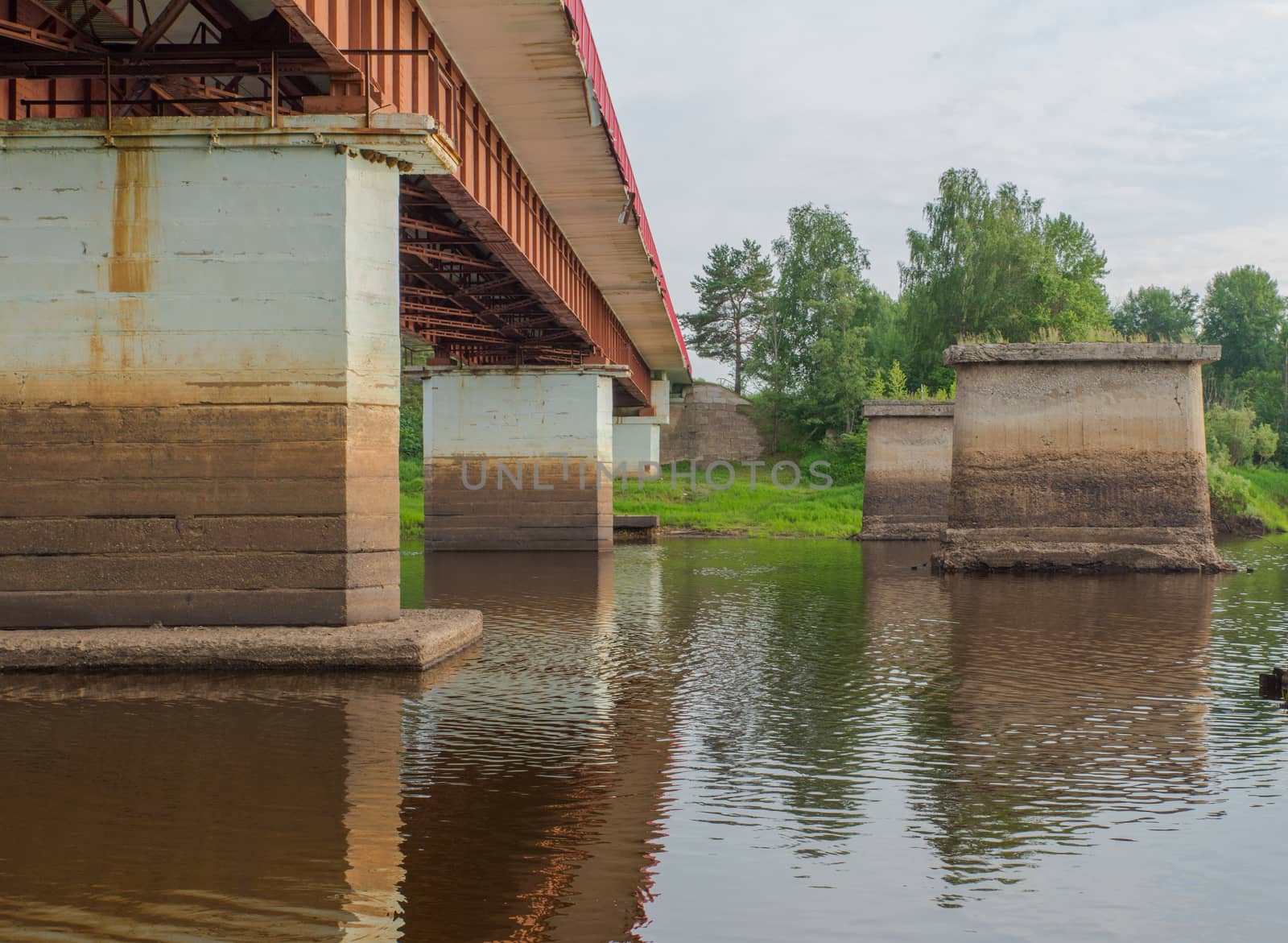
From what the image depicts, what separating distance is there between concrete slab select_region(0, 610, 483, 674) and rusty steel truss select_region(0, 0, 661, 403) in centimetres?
517

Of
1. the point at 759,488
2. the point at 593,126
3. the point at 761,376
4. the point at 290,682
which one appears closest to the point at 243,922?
the point at 290,682

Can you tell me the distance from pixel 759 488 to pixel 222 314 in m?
45.7

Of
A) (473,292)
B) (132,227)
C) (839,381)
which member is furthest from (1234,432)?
(132,227)

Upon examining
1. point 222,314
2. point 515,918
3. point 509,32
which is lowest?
point 515,918

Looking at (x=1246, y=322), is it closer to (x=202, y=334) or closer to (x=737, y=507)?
(x=737, y=507)

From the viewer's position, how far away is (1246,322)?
99.4 meters

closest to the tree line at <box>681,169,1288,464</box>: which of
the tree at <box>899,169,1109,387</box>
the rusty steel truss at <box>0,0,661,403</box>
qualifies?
the tree at <box>899,169,1109,387</box>

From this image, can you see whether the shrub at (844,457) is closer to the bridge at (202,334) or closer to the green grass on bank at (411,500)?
the green grass on bank at (411,500)

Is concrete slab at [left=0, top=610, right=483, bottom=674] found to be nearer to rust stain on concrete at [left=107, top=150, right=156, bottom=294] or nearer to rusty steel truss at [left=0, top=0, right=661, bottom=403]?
rust stain on concrete at [left=107, top=150, right=156, bottom=294]

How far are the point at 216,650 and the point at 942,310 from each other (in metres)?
63.5

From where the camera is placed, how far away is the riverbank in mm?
46656

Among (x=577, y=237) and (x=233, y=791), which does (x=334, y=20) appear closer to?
(x=233, y=791)

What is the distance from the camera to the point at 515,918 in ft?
18.7

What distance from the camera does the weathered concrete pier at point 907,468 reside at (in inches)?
1654
